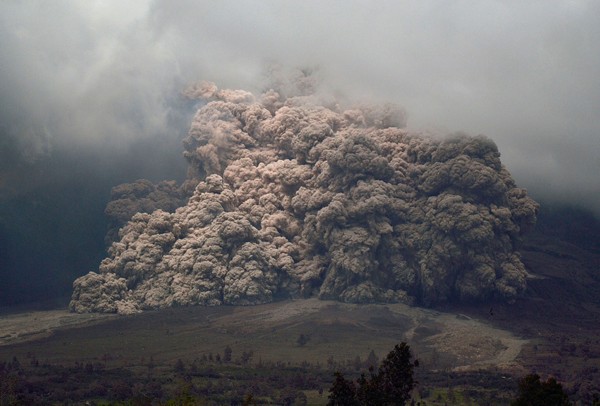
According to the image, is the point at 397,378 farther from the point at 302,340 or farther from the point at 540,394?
the point at 302,340

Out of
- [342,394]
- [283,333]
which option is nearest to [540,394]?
[342,394]

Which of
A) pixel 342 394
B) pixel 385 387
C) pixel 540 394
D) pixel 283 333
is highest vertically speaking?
pixel 283 333

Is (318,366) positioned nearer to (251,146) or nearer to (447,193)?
(447,193)

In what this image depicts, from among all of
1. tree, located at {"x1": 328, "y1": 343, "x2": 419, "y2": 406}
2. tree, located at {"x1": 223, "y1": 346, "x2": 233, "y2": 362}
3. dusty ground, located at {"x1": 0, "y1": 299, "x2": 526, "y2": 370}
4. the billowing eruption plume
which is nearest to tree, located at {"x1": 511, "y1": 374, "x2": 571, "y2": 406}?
tree, located at {"x1": 328, "y1": 343, "x2": 419, "y2": 406}

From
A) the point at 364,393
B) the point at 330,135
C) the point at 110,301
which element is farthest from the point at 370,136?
the point at 364,393

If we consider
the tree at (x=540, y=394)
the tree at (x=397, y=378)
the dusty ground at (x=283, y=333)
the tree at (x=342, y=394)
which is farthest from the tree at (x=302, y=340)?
the tree at (x=540, y=394)

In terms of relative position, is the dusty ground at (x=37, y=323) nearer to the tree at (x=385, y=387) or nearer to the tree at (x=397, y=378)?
the tree at (x=385, y=387)

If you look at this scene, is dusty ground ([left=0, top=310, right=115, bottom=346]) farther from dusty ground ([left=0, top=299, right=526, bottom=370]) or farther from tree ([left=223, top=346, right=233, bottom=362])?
tree ([left=223, top=346, right=233, bottom=362])
